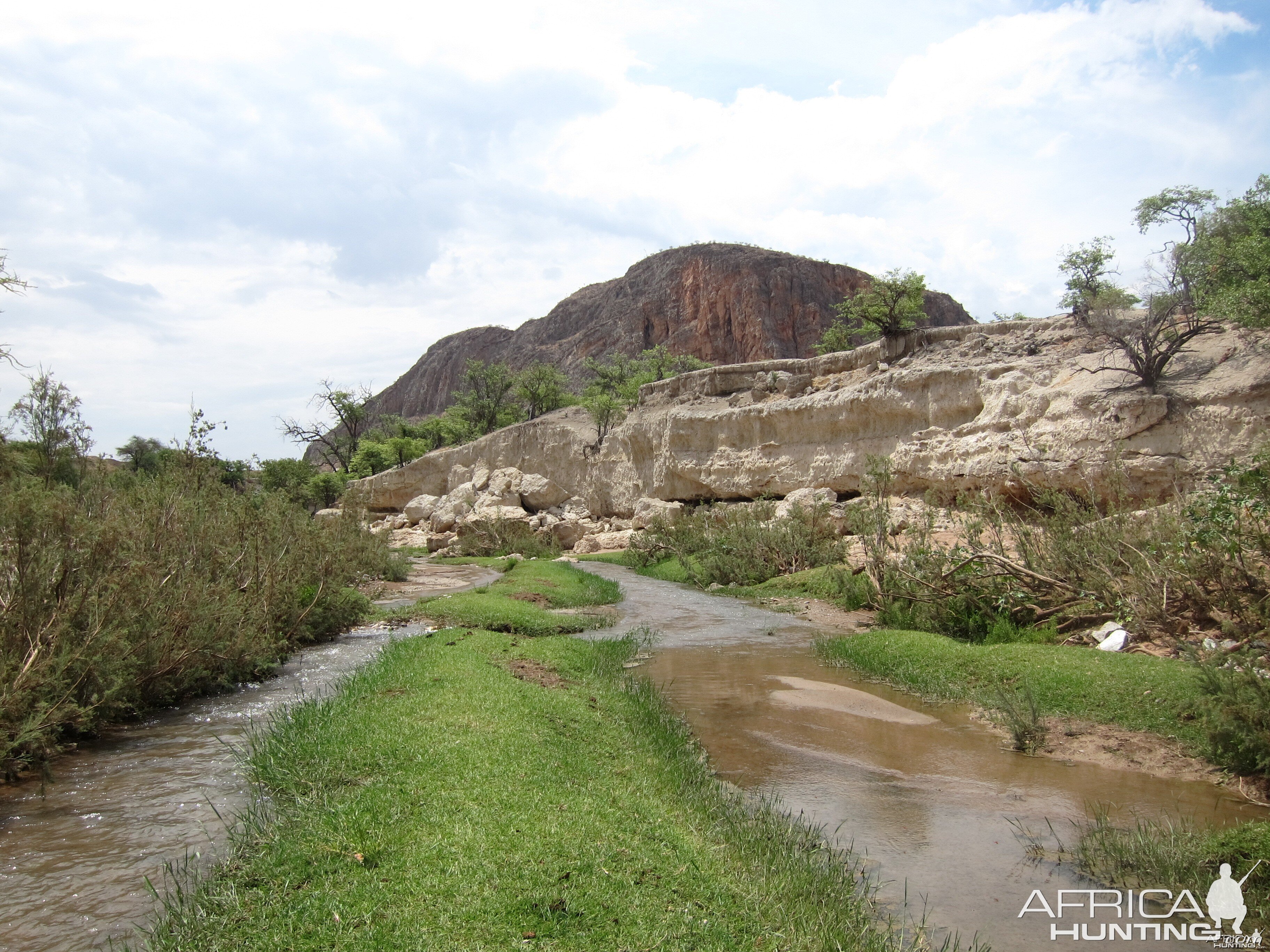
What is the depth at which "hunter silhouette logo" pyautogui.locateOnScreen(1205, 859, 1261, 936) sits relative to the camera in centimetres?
493

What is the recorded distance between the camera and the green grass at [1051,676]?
873 centimetres

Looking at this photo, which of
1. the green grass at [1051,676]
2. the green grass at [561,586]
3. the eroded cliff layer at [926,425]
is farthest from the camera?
the green grass at [561,586]

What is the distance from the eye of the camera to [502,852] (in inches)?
192

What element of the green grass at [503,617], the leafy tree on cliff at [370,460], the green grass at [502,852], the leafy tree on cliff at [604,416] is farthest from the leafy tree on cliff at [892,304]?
the leafy tree on cliff at [370,460]

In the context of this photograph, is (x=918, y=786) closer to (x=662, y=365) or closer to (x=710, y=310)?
(x=662, y=365)

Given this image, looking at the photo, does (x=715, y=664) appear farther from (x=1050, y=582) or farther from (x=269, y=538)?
(x=269, y=538)

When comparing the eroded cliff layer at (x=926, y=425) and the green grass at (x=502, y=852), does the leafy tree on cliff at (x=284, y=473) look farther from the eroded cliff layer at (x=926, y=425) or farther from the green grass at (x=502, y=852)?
the green grass at (x=502, y=852)

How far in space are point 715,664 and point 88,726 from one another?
358 inches

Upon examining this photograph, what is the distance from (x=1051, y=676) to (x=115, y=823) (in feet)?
35.8

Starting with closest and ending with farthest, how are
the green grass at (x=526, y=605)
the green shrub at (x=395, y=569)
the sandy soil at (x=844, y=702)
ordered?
the sandy soil at (x=844, y=702), the green grass at (x=526, y=605), the green shrub at (x=395, y=569)

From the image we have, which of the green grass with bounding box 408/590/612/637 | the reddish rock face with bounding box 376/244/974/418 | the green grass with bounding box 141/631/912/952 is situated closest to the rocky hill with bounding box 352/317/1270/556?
the green grass with bounding box 408/590/612/637

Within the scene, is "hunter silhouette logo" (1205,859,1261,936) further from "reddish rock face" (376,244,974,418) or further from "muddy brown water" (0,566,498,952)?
"reddish rock face" (376,244,974,418)

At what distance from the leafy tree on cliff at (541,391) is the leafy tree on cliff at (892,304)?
3069 centimetres

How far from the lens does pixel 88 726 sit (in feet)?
27.1
